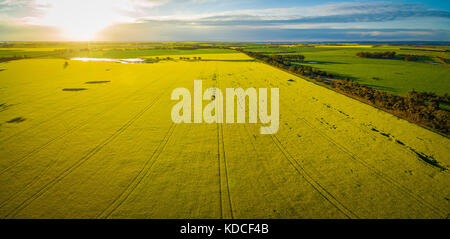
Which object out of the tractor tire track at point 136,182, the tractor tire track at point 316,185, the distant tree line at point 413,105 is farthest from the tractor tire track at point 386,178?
the tractor tire track at point 136,182

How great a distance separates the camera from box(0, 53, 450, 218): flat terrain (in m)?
11.5

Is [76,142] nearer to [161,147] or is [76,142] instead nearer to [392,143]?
[161,147]

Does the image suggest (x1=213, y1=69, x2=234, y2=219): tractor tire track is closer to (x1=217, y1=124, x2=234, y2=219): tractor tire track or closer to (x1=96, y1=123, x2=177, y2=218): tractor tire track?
(x1=217, y1=124, x2=234, y2=219): tractor tire track

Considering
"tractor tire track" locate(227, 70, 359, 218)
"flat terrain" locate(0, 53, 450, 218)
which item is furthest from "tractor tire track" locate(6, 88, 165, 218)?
"tractor tire track" locate(227, 70, 359, 218)

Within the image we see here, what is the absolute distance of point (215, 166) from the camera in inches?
607

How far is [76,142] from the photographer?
18875 millimetres

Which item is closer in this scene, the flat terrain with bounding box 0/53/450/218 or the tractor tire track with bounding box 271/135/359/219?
the tractor tire track with bounding box 271/135/359/219

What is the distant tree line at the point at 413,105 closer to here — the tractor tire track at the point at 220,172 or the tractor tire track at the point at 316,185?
the tractor tire track at the point at 316,185

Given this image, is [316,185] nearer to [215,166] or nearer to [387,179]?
[387,179]

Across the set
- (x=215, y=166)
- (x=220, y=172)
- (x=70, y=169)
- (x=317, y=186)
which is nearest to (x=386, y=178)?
(x=317, y=186)

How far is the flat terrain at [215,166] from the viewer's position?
11.5 m
